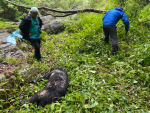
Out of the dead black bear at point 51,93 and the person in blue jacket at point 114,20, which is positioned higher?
the person in blue jacket at point 114,20

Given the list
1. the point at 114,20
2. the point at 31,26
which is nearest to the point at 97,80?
the point at 114,20

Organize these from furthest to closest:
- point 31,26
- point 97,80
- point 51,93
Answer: point 31,26 → point 97,80 → point 51,93

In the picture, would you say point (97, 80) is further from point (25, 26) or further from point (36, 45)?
point (25, 26)

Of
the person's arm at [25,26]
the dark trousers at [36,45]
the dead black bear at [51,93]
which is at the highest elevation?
the person's arm at [25,26]

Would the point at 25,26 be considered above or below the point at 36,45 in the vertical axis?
above

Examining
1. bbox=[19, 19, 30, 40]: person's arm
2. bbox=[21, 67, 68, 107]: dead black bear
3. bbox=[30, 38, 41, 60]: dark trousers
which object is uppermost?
bbox=[19, 19, 30, 40]: person's arm

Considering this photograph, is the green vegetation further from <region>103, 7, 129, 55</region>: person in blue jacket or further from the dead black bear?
<region>103, 7, 129, 55</region>: person in blue jacket

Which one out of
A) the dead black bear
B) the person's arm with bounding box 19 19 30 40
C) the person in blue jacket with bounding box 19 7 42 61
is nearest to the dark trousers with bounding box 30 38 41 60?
the person in blue jacket with bounding box 19 7 42 61

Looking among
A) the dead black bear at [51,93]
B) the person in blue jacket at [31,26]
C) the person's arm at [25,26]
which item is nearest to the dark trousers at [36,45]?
the person in blue jacket at [31,26]

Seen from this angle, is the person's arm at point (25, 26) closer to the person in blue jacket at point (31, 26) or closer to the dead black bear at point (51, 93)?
the person in blue jacket at point (31, 26)

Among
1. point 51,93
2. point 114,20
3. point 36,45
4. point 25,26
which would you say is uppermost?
point 114,20

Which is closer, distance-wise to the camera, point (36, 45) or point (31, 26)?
point (31, 26)

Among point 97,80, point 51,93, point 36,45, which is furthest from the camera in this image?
point 36,45

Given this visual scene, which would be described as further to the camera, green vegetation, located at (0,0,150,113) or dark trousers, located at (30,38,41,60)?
dark trousers, located at (30,38,41,60)
